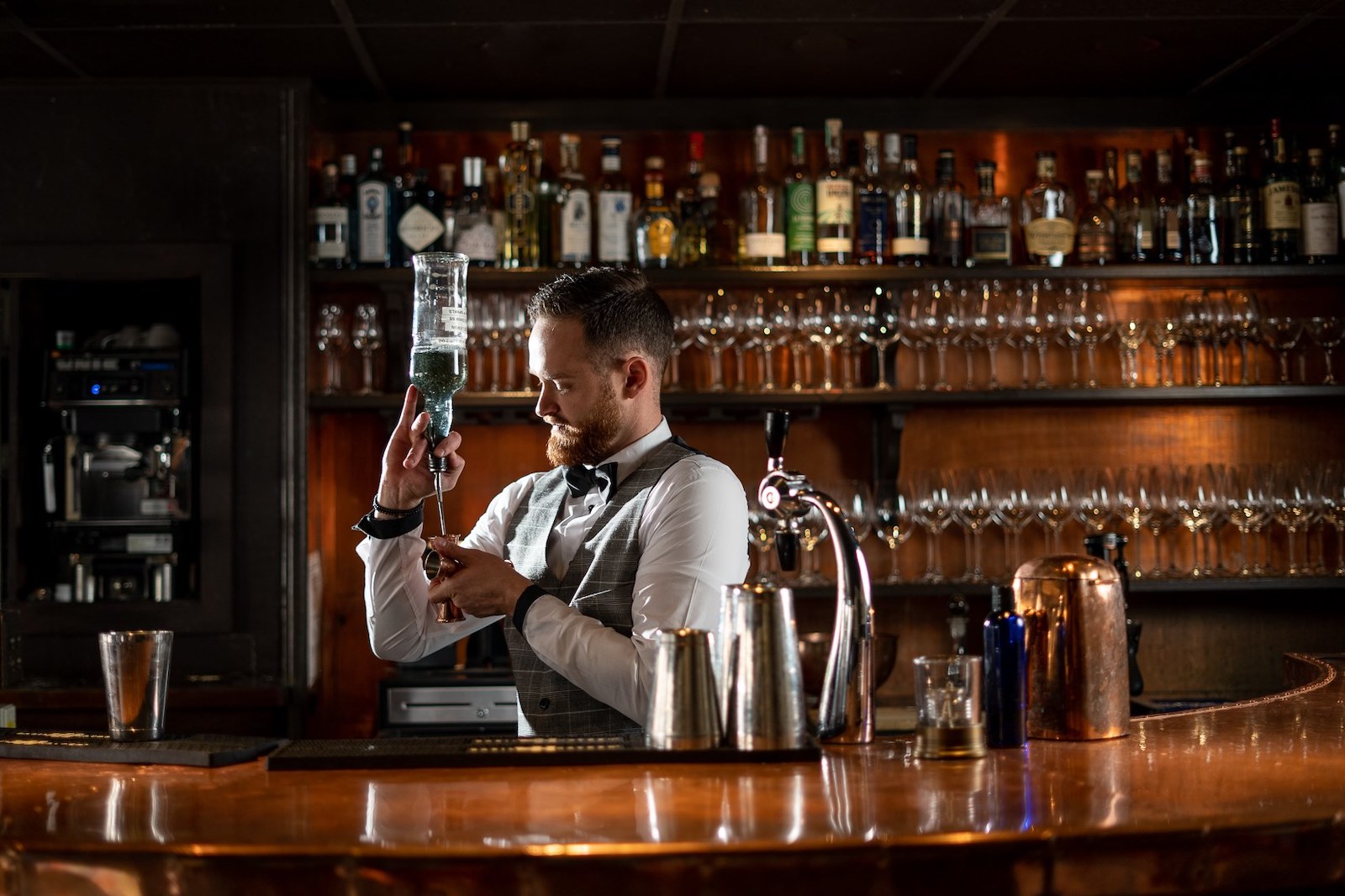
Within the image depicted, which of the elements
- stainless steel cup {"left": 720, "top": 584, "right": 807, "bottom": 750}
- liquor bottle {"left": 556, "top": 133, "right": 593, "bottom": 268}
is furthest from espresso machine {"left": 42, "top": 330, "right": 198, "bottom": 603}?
stainless steel cup {"left": 720, "top": 584, "right": 807, "bottom": 750}

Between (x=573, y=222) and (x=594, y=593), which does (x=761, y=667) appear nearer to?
(x=594, y=593)

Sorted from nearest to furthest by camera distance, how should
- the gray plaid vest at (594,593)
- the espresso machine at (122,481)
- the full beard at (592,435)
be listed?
the gray plaid vest at (594,593), the full beard at (592,435), the espresso machine at (122,481)

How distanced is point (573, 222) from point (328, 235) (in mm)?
659

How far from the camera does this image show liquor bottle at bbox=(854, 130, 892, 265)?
367cm

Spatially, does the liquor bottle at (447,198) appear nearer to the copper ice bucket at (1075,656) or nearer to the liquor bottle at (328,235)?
the liquor bottle at (328,235)

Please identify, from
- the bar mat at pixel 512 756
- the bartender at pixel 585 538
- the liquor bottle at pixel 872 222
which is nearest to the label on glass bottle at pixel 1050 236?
the liquor bottle at pixel 872 222

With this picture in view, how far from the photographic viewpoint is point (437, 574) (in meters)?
1.97

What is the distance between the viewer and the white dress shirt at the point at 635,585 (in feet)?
6.49

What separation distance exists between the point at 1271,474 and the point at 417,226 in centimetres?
243

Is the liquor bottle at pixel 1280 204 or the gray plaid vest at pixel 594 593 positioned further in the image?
the liquor bottle at pixel 1280 204

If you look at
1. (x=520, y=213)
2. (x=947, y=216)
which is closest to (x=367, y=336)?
(x=520, y=213)

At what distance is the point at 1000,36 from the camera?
3.33 m

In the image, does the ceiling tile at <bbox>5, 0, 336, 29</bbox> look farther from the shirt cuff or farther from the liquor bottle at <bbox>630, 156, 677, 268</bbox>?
the shirt cuff

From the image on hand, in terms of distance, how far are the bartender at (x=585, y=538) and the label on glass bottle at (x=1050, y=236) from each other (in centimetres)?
169
